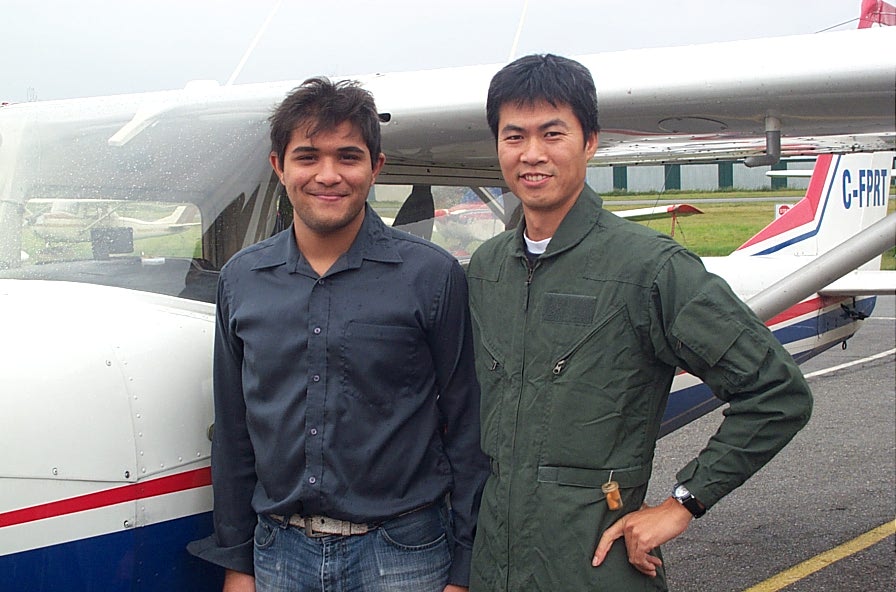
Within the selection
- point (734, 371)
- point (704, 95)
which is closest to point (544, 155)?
point (734, 371)

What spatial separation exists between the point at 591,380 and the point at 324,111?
0.84 metres

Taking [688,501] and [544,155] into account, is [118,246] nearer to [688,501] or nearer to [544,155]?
[544,155]

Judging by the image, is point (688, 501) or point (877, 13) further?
point (877, 13)

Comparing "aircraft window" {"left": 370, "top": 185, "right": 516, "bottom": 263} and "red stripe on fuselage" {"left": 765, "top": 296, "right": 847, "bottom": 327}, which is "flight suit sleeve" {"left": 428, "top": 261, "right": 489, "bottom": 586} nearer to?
"aircraft window" {"left": 370, "top": 185, "right": 516, "bottom": 263}

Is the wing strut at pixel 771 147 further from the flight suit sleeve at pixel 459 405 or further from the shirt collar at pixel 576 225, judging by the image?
the flight suit sleeve at pixel 459 405

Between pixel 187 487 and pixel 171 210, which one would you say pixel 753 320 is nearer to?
pixel 187 487

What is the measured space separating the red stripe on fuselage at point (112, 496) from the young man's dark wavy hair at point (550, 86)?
47.0 inches

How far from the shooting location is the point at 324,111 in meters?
2.22

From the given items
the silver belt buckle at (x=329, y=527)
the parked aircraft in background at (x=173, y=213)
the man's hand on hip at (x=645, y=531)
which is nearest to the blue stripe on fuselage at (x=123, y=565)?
the parked aircraft in background at (x=173, y=213)

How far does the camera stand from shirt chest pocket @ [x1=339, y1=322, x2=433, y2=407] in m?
2.18

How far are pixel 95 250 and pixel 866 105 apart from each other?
7.76 feet

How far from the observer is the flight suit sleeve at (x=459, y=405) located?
223 cm

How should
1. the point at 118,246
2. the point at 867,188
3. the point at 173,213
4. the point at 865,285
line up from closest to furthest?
the point at 118,246, the point at 173,213, the point at 865,285, the point at 867,188

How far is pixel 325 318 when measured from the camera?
2.18 meters
